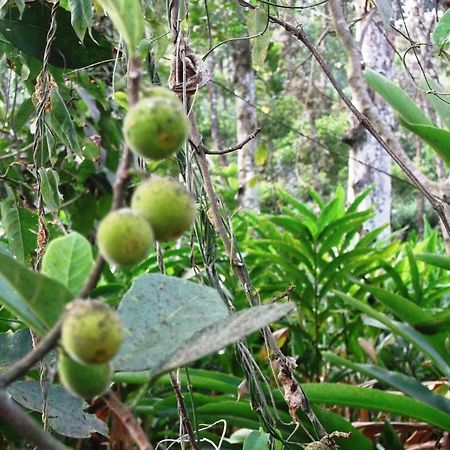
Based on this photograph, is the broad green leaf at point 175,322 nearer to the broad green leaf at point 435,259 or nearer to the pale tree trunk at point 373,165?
the broad green leaf at point 435,259

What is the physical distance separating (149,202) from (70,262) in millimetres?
89

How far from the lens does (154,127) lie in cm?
22

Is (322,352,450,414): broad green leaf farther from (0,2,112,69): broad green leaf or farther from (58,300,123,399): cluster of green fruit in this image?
(58,300,123,399): cluster of green fruit

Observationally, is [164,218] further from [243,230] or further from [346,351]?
[243,230]

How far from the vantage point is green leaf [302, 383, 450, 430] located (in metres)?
1.07

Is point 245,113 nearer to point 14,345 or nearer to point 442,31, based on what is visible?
point 442,31

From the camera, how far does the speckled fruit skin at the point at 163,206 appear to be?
224mm

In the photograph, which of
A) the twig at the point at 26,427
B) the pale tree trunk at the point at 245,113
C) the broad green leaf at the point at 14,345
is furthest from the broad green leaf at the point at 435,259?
the pale tree trunk at the point at 245,113

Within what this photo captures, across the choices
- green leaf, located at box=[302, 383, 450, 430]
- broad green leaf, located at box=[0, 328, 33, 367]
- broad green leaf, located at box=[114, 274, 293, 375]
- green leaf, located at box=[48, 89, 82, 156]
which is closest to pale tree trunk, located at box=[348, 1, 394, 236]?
green leaf, located at box=[302, 383, 450, 430]

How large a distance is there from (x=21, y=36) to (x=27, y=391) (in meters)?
0.47

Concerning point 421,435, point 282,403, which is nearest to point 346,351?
point 421,435

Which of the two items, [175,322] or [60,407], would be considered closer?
[175,322]

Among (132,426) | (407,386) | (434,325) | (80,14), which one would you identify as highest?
(80,14)

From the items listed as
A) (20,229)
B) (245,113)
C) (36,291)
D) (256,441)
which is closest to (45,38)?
(20,229)
